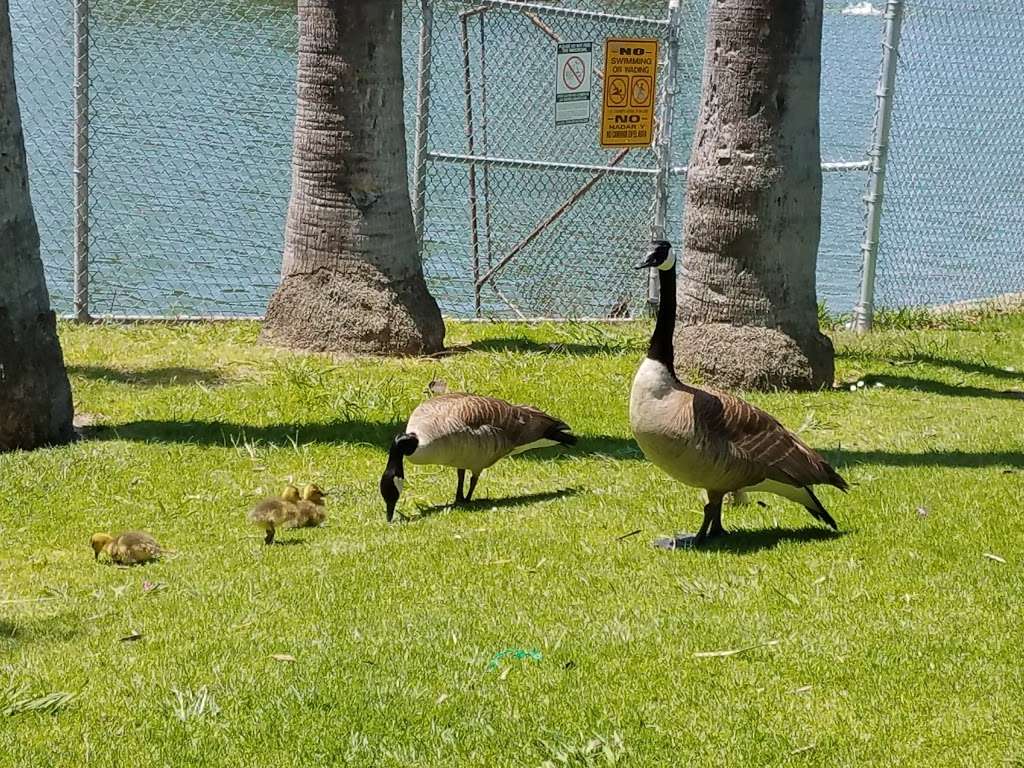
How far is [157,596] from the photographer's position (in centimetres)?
625

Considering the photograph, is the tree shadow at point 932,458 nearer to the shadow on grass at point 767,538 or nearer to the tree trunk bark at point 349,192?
the shadow on grass at point 767,538

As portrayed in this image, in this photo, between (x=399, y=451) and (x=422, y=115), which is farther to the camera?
(x=422, y=115)

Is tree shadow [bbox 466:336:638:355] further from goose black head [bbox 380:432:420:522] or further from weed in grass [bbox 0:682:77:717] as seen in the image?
weed in grass [bbox 0:682:77:717]

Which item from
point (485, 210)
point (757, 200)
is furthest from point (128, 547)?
point (485, 210)

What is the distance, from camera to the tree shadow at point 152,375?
34.5ft

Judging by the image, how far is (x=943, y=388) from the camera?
11.2 meters

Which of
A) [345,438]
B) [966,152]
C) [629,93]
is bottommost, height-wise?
[345,438]

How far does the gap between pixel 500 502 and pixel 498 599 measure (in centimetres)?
Answer: 200

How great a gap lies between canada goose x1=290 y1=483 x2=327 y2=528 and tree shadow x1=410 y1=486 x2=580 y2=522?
0.54 m

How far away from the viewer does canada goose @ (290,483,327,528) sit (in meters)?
7.32

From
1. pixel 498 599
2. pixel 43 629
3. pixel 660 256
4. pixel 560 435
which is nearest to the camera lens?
pixel 43 629

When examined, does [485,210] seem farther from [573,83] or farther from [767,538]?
[767,538]

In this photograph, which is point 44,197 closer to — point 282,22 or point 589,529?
point 282,22

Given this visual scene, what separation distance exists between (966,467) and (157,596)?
194 inches
